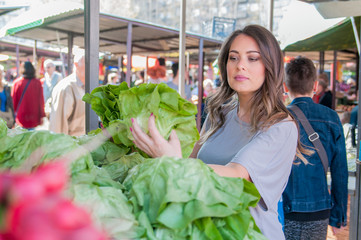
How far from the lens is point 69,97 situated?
4.08m

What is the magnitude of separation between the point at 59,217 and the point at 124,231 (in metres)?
0.67

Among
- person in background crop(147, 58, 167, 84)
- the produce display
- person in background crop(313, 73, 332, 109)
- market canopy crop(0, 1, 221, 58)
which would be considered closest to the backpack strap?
the produce display

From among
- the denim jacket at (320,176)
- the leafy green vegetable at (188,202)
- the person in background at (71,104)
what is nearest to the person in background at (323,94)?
the denim jacket at (320,176)

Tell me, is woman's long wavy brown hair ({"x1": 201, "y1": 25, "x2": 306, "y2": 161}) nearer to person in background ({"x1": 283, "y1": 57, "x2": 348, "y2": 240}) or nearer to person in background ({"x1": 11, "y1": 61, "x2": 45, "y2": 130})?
person in background ({"x1": 283, "y1": 57, "x2": 348, "y2": 240})

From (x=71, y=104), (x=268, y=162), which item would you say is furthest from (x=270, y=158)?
(x=71, y=104)

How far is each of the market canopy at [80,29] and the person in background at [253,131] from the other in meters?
4.00

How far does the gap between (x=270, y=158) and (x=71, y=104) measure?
3.02m

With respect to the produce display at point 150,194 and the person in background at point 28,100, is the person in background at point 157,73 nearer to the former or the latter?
the person in background at point 28,100

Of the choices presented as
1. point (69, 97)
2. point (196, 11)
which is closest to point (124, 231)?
point (69, 97)

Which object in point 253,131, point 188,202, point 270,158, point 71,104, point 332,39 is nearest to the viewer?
point 188,202

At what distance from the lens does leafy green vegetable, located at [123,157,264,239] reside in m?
1.04

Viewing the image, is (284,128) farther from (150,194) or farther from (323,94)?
(323,94)

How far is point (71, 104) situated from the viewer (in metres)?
4.12

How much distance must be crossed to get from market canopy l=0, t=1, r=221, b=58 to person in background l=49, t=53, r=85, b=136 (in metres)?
1.60
